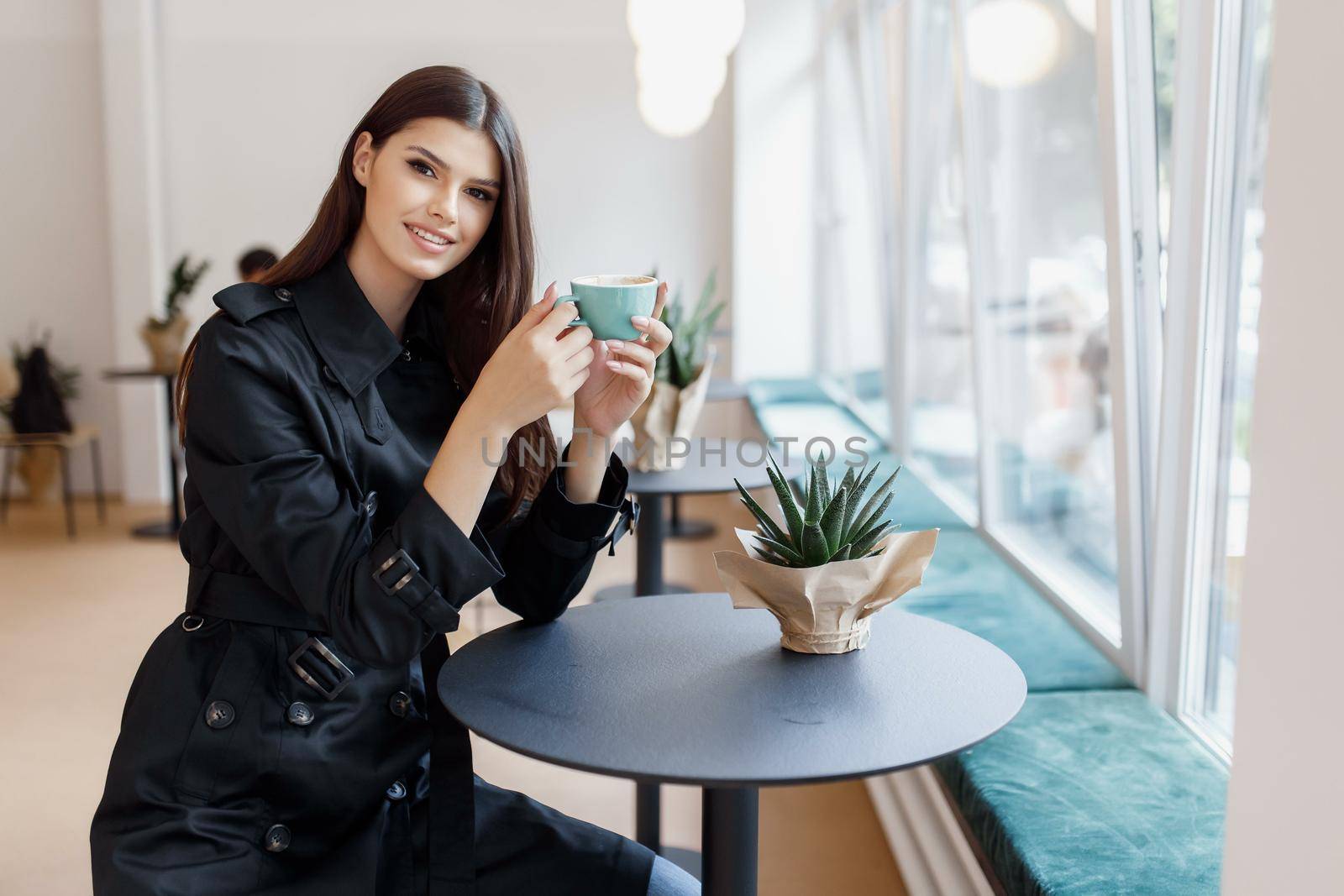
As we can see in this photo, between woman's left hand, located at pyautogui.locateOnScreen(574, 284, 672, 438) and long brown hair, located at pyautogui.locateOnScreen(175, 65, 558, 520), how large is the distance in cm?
7

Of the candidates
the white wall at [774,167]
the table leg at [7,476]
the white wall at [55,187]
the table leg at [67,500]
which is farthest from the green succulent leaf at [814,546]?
the table leg at [7,476]

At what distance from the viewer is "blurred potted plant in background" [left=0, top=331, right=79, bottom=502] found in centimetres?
598

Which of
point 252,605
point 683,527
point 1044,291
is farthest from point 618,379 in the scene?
point 683,527

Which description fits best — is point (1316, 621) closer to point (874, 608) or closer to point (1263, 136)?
point (874, 608)

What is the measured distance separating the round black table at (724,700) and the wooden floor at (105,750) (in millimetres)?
626

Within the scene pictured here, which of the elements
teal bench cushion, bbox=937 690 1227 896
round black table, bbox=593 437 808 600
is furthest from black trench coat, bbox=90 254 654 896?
round black table, bbox=593 437 808 600

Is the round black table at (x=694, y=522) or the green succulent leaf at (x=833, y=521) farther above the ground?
the green succulent leaf at (x=833, y=521)

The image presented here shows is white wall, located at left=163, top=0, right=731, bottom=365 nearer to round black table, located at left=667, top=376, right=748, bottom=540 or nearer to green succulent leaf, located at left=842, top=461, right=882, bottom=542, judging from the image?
round black table, located at left=667, top=376, right=748, bottom=540

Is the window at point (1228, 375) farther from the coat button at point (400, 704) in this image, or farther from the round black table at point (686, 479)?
the coat button at point (400, 704)

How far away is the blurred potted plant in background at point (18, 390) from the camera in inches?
236

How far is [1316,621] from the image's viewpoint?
992 mm

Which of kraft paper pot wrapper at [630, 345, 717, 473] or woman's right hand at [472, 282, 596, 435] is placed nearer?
woman's right hand at [472, 282, 596, 435]

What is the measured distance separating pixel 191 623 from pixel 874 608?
81 centimetres

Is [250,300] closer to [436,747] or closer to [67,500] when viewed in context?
[436,747]
